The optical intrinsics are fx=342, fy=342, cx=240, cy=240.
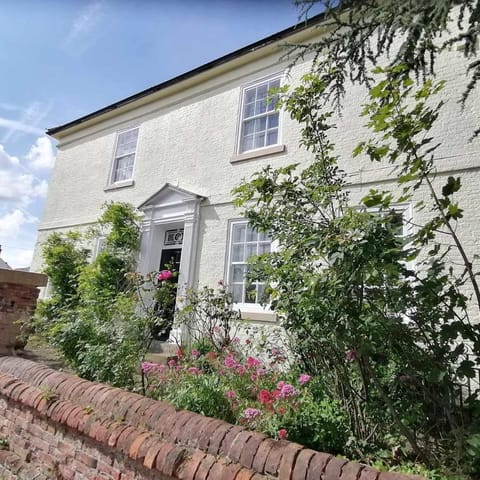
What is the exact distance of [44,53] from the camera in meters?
6.93

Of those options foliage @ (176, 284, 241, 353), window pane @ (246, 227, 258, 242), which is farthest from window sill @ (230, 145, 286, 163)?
foliage @ (176, 284, 241, 353)

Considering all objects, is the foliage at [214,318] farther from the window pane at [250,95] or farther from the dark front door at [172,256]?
the window pane at [250,95]

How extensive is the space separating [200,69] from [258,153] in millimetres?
3382

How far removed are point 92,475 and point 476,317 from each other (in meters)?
5.36

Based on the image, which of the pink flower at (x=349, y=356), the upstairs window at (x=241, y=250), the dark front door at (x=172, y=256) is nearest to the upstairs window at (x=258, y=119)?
the upstairs window at (x=241, y=250)

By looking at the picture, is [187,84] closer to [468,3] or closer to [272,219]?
[272,219]

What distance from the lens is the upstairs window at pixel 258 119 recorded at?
8188 millimetres

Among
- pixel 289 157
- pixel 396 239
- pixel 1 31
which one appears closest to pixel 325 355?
pixel 396 239

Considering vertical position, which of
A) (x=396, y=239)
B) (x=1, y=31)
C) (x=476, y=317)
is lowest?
(x=476, y=317)

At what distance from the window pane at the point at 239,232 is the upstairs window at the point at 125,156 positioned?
474 cm

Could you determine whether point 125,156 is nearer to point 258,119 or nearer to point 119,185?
point 119,185

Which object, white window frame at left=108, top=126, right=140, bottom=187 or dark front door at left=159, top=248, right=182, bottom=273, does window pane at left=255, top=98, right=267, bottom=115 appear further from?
white window frame at left=108, top=126, right=140, bottom=187

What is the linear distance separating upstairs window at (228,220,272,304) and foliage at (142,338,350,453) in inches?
133

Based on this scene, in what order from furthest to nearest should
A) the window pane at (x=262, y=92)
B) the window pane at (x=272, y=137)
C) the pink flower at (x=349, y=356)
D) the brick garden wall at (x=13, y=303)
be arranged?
the window pane at (x=262, y=92) < the window pane at (x=272, y=137) < the brick garden wall at (x=13, y=303) < the pink flower at (x=349, y=356)
